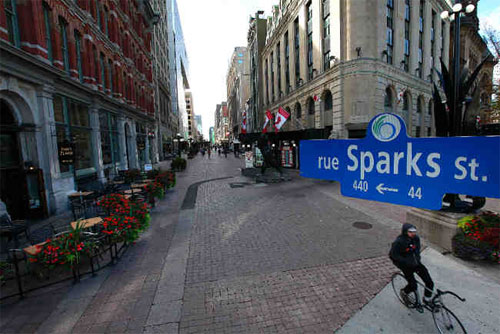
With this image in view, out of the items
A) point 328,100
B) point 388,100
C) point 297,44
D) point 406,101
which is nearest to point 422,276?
point 328,100

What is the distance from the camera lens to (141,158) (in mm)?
28016

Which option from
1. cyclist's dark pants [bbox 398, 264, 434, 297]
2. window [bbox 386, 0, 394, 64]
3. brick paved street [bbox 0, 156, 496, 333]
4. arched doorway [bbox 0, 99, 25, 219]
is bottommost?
brick paved street [bbox 0, 156, 496, 333]

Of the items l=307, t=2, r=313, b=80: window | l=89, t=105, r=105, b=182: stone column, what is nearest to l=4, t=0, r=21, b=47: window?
l=89, t=105, r=105, b=182: stone column

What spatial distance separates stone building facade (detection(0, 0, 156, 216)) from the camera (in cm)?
934

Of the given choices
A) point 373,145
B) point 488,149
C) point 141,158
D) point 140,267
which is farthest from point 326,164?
point 141,158

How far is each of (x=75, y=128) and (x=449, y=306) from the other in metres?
17.0

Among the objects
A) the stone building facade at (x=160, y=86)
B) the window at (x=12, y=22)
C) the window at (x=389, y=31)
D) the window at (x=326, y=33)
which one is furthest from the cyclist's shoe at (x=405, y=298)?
the stone building facade at (x=160, y=86)

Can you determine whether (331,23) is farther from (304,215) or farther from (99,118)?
(99,118)

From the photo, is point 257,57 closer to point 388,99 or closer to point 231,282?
point 388,99

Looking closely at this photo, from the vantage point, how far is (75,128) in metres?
13.2

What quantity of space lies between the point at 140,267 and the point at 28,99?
9288mm

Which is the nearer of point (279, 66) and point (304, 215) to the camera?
point (304, 215)

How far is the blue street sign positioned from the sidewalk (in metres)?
3.23

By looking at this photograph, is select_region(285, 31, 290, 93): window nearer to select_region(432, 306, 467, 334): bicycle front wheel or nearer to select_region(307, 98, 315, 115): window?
select_region(307, 98, 315, 115): window
